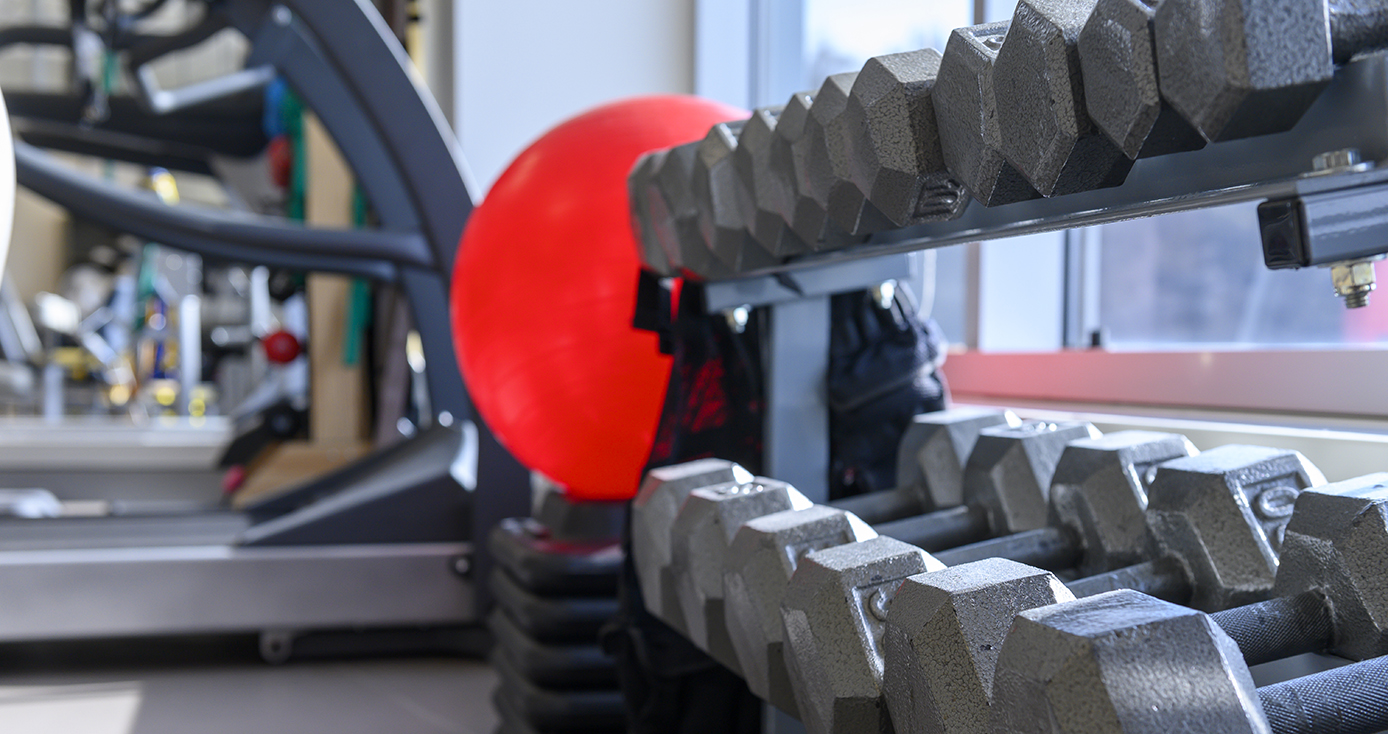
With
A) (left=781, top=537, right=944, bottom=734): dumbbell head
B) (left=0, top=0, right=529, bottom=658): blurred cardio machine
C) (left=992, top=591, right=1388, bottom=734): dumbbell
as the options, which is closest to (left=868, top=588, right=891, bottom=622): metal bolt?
(left=781, top=537, right=944, bottom=734): dumbbell head

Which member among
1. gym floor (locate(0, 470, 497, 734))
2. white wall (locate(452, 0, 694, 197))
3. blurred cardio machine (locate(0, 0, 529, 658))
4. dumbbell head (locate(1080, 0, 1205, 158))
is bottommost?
gym floor (locate(0, 470, 497, 734))

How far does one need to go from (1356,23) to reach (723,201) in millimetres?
361

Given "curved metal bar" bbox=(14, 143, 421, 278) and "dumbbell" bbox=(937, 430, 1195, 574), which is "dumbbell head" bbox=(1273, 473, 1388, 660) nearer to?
"dumbbell" bbox=(937, 430, 1195, 574)

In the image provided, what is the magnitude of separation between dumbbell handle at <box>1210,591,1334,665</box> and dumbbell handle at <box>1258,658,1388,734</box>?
0.05m

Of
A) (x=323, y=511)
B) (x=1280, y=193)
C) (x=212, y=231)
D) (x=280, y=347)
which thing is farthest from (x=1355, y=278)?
(x=280, y=347)

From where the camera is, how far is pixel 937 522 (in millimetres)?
728

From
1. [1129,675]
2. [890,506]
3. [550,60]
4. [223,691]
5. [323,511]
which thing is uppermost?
[550,60]

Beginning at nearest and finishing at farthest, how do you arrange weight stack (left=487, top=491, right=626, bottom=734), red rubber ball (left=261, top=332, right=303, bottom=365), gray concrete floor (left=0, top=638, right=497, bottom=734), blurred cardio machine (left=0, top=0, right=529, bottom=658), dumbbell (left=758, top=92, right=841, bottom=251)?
dumbbell (left=758, top=92, right=841, bottom=251) → weight stack (left=487, top=491, right=626, bottom=734) → gray concrete floor (left=0, top=638, right=497, bottom=734) → blurred cardio machine (left=0, top=0, right=529, bottom=658) → red rubber ball (left=261, top=332, right=303, bottom=365)

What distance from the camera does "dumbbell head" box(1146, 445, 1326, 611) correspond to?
534mm

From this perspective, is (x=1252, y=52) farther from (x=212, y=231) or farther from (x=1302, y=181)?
(x=212, y=231)

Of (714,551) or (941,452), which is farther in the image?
(941,452)

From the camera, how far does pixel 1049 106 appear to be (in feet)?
1.13

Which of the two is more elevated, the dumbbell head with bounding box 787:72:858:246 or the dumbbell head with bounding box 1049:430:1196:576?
the dumbbell head with bounding box 787:72:858:246

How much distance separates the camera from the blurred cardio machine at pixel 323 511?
5.28ft
